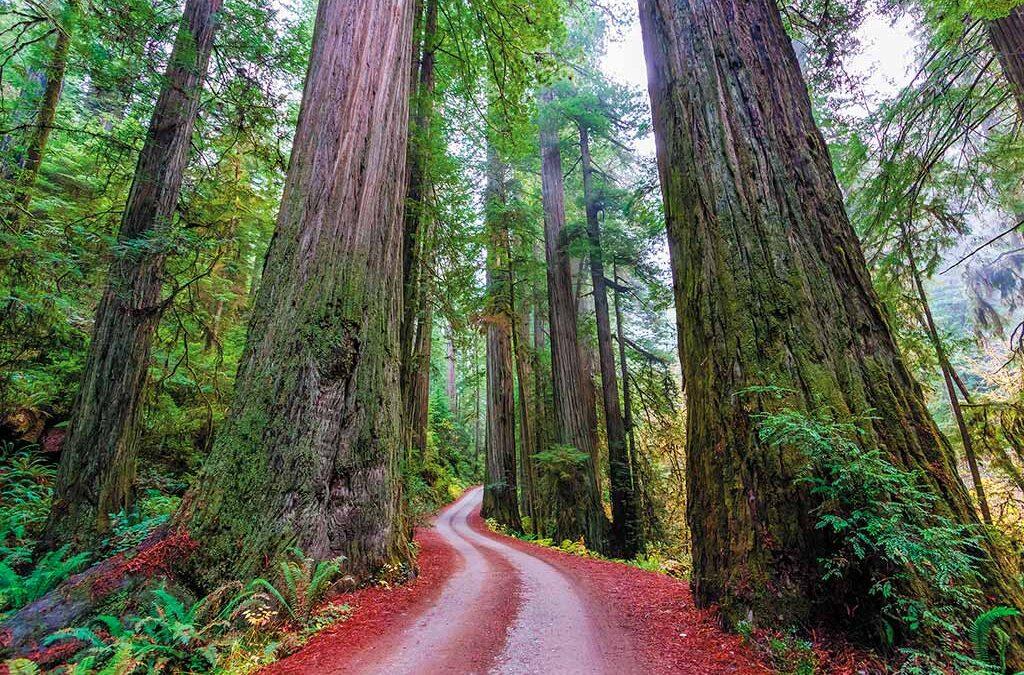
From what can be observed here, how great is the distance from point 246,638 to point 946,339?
26.9 feet

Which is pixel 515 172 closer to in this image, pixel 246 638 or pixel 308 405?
pixel 308 405

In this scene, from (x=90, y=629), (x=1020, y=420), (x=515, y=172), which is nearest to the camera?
(x=90, y=629)

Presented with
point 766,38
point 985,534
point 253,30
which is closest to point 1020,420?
point 985,534

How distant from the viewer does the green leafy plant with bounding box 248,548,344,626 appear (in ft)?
10.0

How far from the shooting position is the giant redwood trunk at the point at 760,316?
95.7 inches

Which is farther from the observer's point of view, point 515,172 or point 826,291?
point 515,172

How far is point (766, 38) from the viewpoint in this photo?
3523 millimetres

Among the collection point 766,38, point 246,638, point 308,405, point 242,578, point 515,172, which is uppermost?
point 515,172

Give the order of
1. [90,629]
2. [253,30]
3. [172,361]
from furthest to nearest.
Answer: [172,361]
[253,30]
[90,629]

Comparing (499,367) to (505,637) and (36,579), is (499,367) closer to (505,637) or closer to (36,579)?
(36,579)

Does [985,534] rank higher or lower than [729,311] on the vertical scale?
lower

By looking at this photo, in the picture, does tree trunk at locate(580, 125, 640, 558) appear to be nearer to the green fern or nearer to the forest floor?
the forest floor

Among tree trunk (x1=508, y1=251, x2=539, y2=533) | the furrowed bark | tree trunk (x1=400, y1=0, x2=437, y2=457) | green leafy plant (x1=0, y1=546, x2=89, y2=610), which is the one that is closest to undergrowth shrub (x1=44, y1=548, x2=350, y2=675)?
green leafy plant (x1=0, y1=546, x2=89, y2=610)

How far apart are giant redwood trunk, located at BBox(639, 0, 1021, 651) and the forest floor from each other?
35cm
